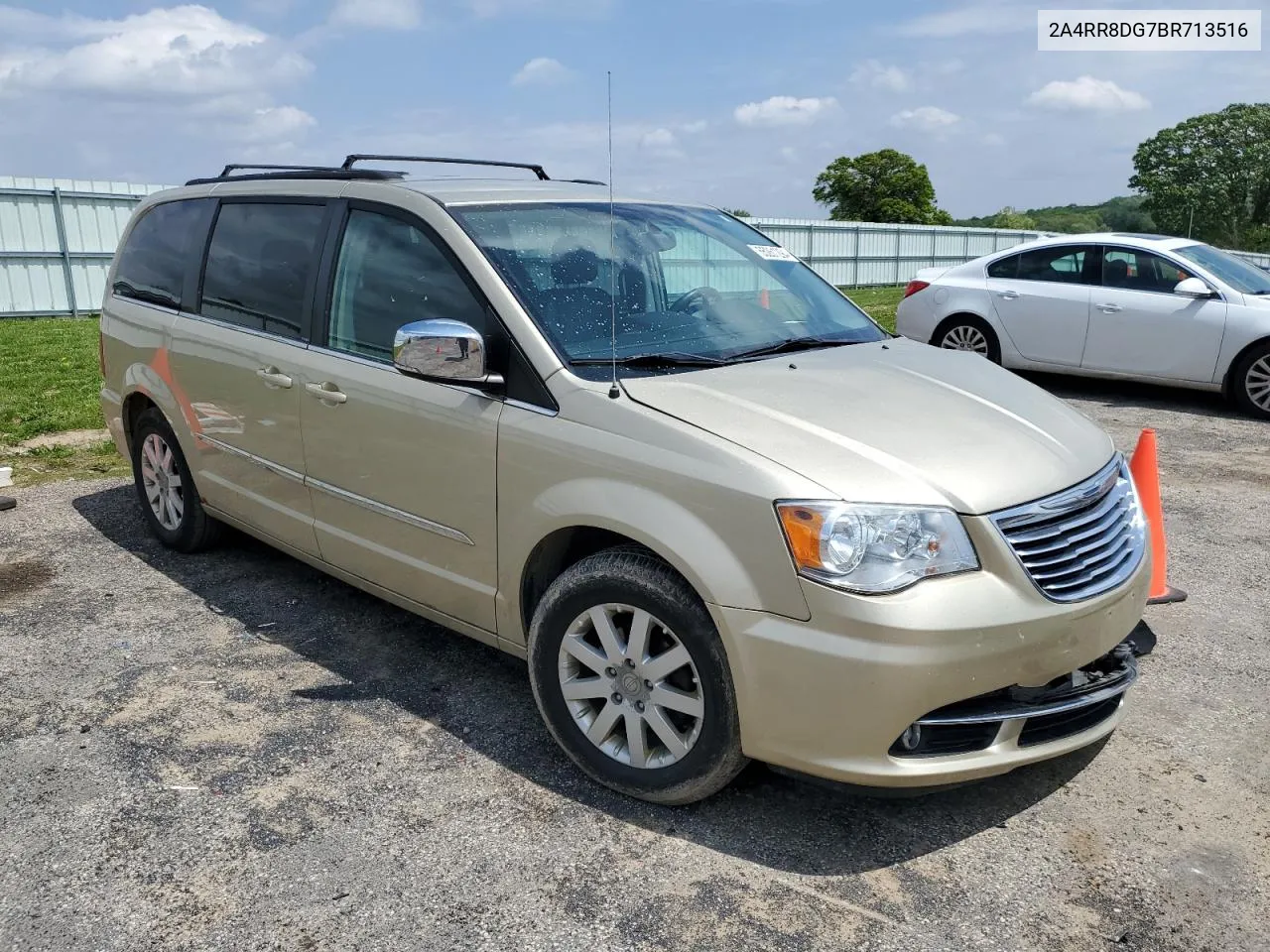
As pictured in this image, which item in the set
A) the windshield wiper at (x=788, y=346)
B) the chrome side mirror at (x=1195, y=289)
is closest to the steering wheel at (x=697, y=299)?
the windshield wiper at (x=788, y=346)

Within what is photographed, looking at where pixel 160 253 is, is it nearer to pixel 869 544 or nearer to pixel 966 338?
pixel 869 544

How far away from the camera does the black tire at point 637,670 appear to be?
2871mm

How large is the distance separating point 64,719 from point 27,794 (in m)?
0.53

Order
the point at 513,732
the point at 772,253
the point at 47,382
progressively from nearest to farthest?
1. the point at 513,732
2. the point at 772,253
3. the point at 47,382

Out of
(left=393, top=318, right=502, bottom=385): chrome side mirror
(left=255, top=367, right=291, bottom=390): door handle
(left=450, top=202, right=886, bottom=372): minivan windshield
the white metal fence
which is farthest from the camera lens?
the white metal fence

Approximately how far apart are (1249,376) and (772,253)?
642cm

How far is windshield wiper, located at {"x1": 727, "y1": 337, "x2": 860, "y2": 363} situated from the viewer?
363cm

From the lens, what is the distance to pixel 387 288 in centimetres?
392

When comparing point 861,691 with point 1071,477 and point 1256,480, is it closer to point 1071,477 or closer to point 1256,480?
point 1071,477

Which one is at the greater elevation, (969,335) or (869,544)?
(869,544)

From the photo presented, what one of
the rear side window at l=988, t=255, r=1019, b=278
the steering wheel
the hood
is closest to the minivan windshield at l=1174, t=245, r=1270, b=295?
the rear side window at l=988, t=255, r=1019, b=278

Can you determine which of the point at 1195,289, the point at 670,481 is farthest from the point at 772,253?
the point at 1195,289

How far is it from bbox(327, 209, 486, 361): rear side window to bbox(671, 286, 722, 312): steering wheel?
29.4 inches

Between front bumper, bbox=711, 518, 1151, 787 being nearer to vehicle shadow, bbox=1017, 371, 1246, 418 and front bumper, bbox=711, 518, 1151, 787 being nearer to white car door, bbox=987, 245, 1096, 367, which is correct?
vehicle shadow, bbox=1017, 371, 1246, 418
